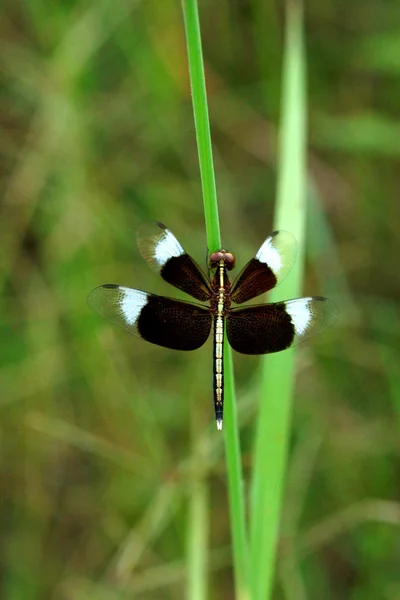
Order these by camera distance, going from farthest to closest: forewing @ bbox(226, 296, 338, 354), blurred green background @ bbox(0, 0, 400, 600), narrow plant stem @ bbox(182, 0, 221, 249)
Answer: blurred green background @ bbox(0, 0, 400, 600), forewing @ bbox(226, 296, 338, 354), narrow plant stem @ bbox(182, 0, 221, 249)

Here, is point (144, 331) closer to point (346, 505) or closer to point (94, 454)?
point (346, 505)

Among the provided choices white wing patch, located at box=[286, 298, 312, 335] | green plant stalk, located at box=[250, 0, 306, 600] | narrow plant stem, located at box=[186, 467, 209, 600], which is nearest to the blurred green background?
narrow plant stem, located at box=[186, 467, 209, 600]

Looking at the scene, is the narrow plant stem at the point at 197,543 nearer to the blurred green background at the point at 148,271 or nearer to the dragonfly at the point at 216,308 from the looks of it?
the blurred green background at the point at 148,271

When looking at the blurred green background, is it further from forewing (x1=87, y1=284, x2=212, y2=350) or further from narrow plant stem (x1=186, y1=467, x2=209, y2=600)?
forewing (x1=87, y1=284, x2=212, y2=350)

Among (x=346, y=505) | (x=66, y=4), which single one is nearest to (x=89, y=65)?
(x=66, y=4)

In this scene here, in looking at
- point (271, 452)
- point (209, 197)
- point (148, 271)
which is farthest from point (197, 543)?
point (148, 271)

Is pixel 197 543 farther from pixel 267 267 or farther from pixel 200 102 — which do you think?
pixel 200 102

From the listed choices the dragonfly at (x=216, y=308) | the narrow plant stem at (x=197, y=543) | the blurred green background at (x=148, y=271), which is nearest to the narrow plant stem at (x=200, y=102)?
the dragonfly at (x=216, y=308)

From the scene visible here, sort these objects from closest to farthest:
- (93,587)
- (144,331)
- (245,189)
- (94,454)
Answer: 1. (144,331)
2. (93,587)
3. (94,454)
4. (245,189)
